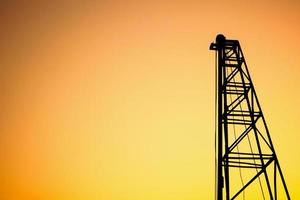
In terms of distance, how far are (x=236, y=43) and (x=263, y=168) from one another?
16.6ft

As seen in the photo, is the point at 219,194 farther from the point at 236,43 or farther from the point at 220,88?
the point at 236,43

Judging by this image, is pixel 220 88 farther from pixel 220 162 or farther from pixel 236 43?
pixel 220 162

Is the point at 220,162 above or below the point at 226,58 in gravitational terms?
below

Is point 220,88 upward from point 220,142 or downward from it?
upward

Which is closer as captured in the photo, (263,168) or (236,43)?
(263,168)

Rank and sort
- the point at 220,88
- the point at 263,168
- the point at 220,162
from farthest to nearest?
the point at 220,88 < the point at 220,162 < the point at 263,168

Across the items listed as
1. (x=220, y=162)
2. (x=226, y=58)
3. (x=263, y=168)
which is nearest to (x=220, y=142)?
(x=220, y=162)

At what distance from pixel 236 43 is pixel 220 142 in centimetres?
416

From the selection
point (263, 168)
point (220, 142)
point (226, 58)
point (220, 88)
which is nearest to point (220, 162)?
point (220, 142)

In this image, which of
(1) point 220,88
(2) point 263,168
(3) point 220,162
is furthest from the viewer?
(1) point 220,88

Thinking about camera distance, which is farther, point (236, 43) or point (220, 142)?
point (236, 43)

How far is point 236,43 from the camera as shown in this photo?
42.4 feet

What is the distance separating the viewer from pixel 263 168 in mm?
10820

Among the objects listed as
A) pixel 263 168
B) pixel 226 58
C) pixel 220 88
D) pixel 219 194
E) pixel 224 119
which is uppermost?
pixel 226 58
